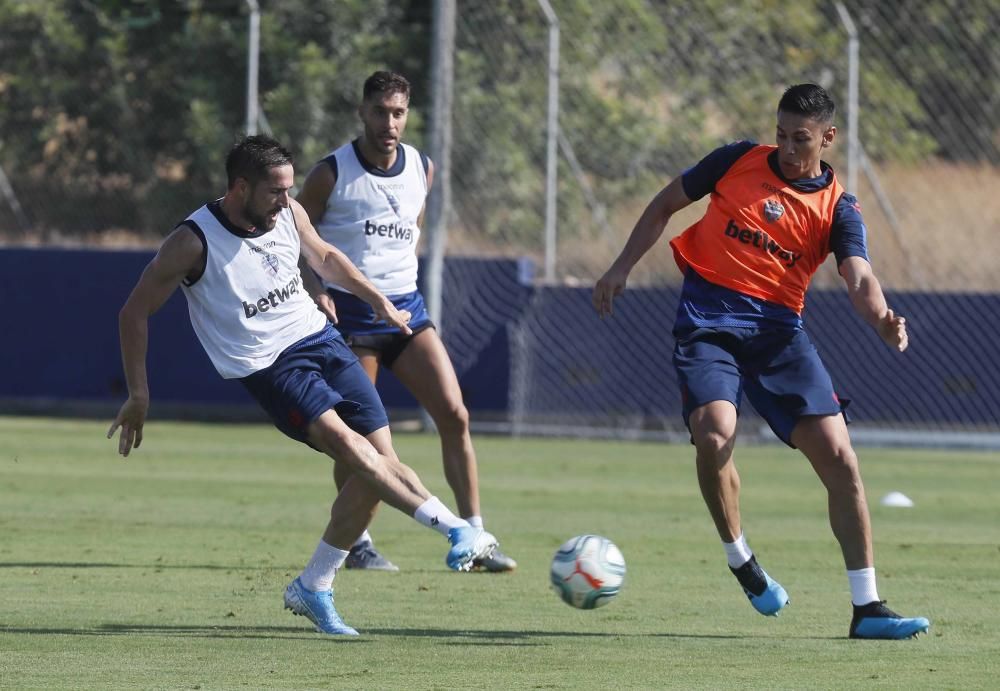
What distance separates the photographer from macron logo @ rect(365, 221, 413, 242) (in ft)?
31.5

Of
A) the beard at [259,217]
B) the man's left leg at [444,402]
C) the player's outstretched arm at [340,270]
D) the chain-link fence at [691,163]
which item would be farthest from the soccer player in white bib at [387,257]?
the chain-link fence at [691,163]

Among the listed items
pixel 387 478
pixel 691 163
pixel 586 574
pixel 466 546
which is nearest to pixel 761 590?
pixel 586 574

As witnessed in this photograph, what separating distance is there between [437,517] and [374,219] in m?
2.98

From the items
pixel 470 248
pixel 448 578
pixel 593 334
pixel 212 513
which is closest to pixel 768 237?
pixel 448 578

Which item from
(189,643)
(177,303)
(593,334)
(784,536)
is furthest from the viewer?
(177,303)

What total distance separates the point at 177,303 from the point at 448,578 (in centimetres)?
1177

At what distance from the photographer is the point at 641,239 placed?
25.8ft

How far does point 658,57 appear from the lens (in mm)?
19531

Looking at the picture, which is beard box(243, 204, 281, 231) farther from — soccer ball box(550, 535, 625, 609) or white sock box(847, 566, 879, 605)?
white sock box(847, 566, 879, 605)

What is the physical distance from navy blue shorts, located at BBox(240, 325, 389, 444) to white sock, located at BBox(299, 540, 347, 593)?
0.48 meters

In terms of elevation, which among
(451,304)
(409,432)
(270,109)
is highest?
(270,109)

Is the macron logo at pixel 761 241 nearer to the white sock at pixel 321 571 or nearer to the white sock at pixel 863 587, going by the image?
the white sock at pixel 863 587

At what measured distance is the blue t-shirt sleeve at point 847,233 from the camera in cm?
751

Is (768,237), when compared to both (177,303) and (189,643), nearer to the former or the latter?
(189,643)
